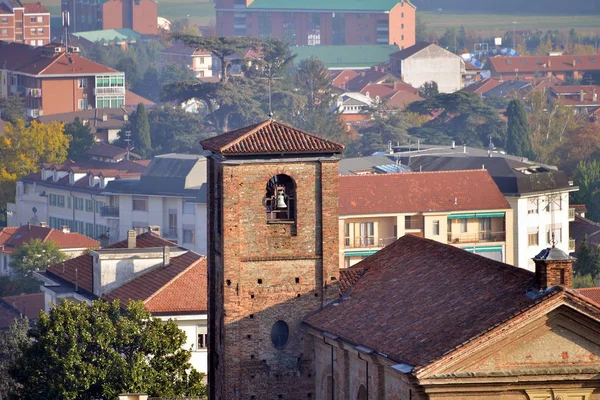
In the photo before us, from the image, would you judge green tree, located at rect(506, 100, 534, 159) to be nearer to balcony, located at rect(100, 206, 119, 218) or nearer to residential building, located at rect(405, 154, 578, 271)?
balcony, located at rect(100, 206, 119, 218)

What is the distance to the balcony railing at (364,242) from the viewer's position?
105812 mm

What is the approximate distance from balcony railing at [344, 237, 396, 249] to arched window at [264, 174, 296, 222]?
1998 inches

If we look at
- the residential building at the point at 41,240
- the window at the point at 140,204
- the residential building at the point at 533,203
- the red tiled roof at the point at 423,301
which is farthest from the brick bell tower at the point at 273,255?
the window at the point at 140,204

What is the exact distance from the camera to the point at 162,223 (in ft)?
438

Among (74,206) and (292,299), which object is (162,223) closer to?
(74,206)

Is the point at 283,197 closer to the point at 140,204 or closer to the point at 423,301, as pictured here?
the point at 423,301

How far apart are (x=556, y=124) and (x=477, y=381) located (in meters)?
136

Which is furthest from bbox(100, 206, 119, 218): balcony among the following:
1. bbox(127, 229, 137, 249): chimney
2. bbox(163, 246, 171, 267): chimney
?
bbox(163, 246, 171, 267): chimney

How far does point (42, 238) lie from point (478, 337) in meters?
78.5

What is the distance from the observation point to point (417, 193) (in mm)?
108688

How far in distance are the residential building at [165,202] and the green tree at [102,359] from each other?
64.3 metres

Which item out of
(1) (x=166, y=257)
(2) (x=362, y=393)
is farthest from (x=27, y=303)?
(2) (x=362, y=393)

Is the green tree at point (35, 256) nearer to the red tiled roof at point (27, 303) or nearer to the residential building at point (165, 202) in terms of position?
the red tiled roof at point (27, 303)

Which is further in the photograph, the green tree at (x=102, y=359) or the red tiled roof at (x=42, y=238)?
the red tiled roof at (x=42, y=238)
